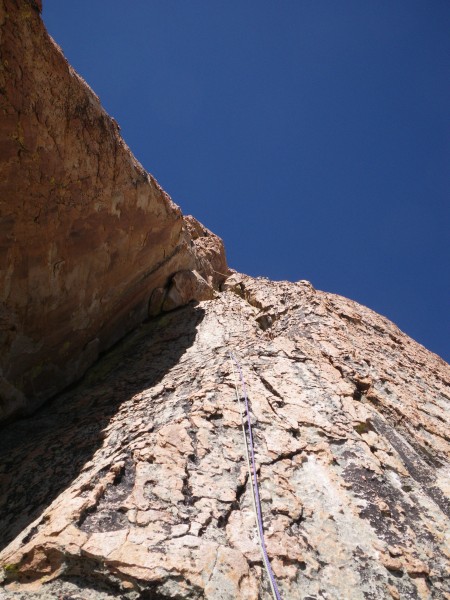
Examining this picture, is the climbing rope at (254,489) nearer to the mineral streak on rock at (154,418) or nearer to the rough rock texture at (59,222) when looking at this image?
the mineral streak on rock at (154,418)

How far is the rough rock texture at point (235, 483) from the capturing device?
433 centimetres

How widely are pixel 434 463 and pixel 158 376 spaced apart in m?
6.08

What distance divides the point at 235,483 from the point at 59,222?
6.63m

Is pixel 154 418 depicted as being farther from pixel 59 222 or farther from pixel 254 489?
pixel 59 222

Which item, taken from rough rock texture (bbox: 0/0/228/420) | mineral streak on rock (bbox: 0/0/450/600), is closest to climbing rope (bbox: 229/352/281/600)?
mineral streak on rock (bbox: 0/0/450/600)

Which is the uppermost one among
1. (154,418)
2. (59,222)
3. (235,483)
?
(59,222)

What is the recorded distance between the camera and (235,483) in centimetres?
554

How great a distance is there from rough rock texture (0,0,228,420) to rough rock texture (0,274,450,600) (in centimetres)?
168

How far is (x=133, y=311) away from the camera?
13359 mm

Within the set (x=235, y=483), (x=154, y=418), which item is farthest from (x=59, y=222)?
(x=235, y=483)

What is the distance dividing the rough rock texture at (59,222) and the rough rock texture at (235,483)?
168 cm

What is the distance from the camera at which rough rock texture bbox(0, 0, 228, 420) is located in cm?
701

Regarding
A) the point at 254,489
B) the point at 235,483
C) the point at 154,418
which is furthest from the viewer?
the point at 154,418

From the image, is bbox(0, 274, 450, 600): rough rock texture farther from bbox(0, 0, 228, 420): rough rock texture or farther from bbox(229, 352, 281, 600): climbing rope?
bbox(0, 0, 228, 420): rough rock texture
